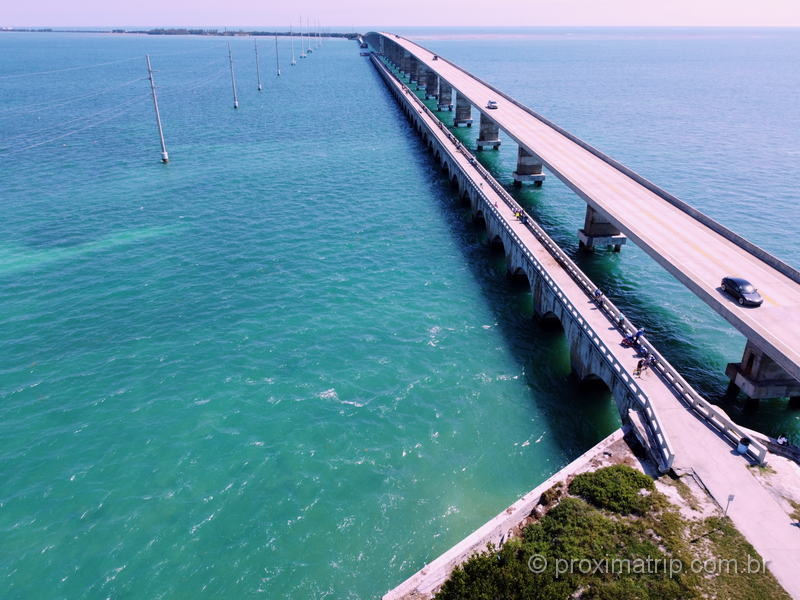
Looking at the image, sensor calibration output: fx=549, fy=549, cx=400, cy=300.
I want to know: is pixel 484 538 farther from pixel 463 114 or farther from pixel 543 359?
pixel 463 114

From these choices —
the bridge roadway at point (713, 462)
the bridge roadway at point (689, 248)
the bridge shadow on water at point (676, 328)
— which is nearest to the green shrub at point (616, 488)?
the bridge roadway at point (713, 462)

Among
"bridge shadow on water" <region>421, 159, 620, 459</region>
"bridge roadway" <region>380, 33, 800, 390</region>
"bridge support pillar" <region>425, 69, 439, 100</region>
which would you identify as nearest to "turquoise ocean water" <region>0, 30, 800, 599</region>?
"bridge shadow on water" <region>421, 159, 620, 459</region>

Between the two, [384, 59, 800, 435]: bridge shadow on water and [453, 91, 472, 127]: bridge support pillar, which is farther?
[453, 91, 472, 127]: bridge support pillar

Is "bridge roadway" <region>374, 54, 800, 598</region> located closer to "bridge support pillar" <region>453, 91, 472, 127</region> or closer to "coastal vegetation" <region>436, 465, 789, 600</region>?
"coastal vegetation" <region>436, 465, 789, 600</region>

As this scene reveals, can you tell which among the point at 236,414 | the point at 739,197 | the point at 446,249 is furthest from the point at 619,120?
the point at 236,414

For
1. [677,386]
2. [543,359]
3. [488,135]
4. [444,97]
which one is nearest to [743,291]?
[677,386]
